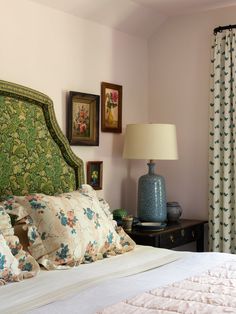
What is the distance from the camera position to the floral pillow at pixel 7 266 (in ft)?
7.78

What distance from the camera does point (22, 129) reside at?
321 cm

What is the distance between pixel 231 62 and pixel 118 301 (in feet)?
8.38

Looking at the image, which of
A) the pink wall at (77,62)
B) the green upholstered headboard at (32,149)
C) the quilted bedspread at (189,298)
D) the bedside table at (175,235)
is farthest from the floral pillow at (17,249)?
the bedside table at (175,235)

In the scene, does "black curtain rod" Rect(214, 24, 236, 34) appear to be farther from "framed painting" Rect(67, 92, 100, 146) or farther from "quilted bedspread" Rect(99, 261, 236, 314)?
"quilted bedspread" Rect(99, 261, 236, 314)

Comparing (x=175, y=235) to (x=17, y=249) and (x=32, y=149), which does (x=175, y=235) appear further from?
(x=17, y=249)

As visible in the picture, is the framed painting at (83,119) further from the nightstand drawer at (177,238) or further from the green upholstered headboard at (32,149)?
the nightstand drawer at (177,238)

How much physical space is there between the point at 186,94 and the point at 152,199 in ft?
3.28

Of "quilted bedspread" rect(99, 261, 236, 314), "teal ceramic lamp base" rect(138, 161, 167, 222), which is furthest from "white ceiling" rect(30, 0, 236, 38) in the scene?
"quilted bedspread" rect(99, 261, 236, 314)

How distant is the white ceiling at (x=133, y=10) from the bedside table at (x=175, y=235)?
1.59 meters

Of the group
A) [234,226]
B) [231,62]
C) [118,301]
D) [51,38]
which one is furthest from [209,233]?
[118,301]

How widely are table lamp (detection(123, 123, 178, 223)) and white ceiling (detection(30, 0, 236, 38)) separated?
0.84 metres

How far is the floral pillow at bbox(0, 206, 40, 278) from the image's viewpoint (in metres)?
2.55

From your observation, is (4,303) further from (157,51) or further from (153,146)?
(157,51)

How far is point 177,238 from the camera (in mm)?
3834
